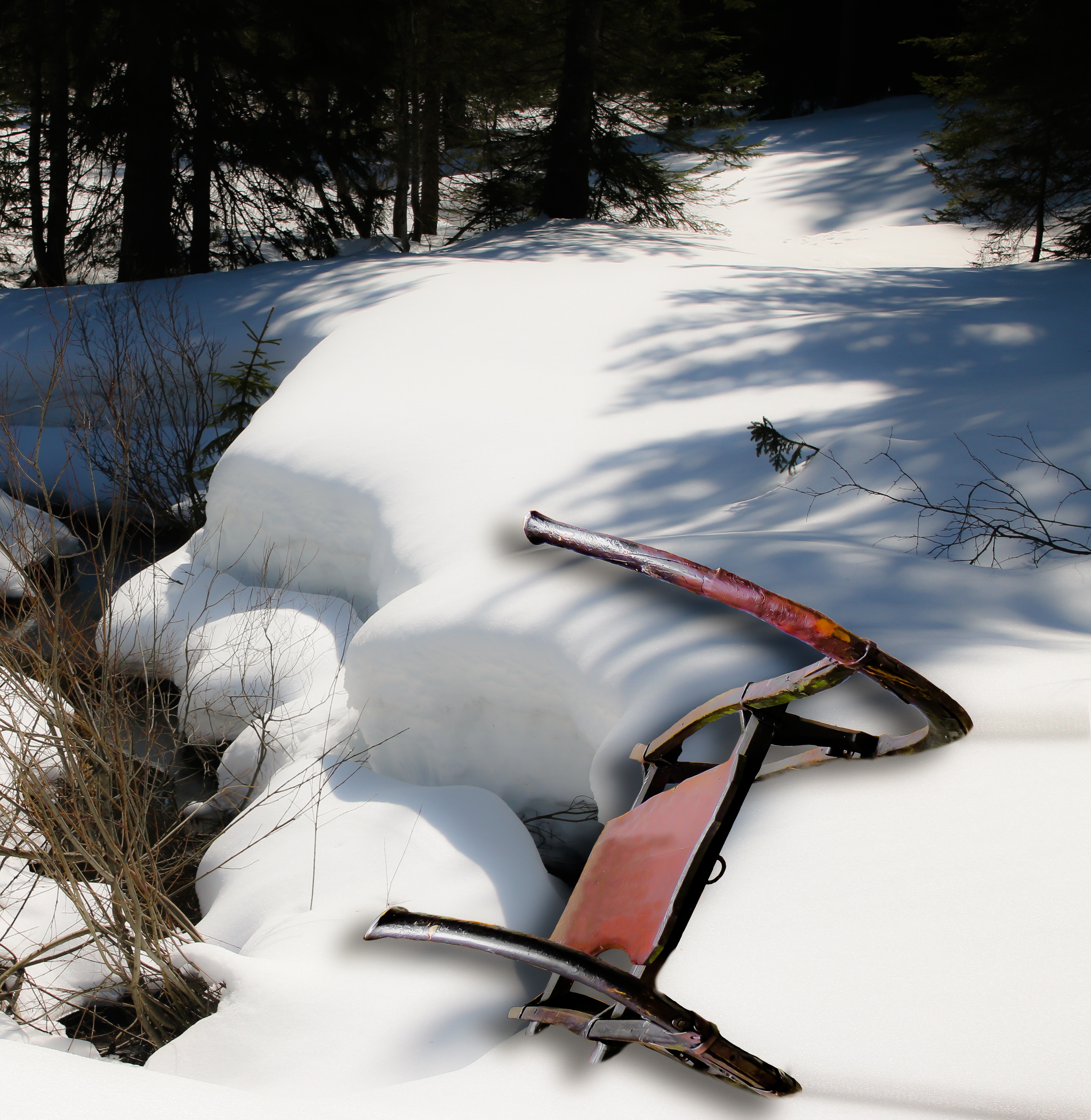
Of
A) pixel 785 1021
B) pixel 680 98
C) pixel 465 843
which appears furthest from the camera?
pixel 680 98

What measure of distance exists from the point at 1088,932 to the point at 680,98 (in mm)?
12972

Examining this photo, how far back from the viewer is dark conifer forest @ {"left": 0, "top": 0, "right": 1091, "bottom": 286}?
349 inches

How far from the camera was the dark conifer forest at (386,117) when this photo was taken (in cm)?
888

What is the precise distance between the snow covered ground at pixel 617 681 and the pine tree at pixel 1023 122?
9.25ft

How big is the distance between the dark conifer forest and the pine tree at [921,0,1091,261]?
0.08 ft

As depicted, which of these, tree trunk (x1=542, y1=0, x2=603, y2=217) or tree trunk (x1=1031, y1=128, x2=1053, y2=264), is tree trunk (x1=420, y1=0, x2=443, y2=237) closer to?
tree trunk (x1=542, y1=0, x2=603, y2=217)

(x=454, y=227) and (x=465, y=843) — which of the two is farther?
(x=454, y=227)

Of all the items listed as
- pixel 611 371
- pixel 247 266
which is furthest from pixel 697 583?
pixel 247 266

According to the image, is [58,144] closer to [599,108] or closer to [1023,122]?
[599,108]

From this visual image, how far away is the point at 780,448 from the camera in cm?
353

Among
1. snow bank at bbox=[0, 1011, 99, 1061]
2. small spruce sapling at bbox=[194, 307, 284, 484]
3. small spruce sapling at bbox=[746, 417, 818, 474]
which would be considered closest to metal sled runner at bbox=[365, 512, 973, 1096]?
snow bank at bbox=[0, 1011, 99, 1061]

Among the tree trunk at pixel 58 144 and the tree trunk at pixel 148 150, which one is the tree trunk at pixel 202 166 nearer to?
the tree trunk at pixel 148 150

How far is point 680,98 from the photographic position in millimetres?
12133

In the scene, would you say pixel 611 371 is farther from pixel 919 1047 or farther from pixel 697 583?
pixel 919 1047
